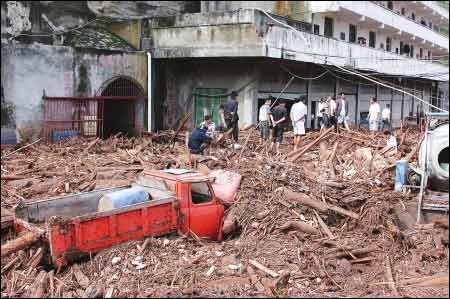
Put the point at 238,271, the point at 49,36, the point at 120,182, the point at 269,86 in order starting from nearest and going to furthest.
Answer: the point at 238,271
the point at 120,182
the point at 49,36
the point at 269,86

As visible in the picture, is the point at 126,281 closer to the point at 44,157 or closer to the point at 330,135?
the point at 44,157

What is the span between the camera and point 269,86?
2414cm

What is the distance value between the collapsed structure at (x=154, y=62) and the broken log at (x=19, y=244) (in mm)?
11296

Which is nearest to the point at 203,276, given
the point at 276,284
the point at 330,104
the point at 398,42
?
the point at 276,284

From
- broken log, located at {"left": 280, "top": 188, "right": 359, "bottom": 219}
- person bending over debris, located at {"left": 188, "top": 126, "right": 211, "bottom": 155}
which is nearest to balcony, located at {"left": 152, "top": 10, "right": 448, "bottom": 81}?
person bending over debris, located at {"left": 188, "top": 126, "right": 211, "bottom": 155}

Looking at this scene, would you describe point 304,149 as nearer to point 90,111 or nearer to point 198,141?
point 198,141

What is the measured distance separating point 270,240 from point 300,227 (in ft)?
2.69

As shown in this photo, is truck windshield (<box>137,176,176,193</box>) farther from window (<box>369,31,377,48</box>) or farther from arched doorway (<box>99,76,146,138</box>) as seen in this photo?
window (<box>369,31,377,48</box>)

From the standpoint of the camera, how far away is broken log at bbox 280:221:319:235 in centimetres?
1079

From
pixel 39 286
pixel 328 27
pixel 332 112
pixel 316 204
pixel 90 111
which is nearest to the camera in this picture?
pixel 39 286

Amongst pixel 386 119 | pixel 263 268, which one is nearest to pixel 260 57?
pixel 386 119

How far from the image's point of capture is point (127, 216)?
368 inches

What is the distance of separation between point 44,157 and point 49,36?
6037mm

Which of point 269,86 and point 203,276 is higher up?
point 269,86
